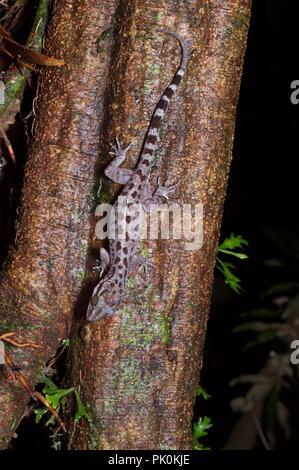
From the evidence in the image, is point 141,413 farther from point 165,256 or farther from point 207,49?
point 207,49

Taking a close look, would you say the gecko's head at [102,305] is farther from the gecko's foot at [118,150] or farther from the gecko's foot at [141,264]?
the gecko's foot at [118,150]

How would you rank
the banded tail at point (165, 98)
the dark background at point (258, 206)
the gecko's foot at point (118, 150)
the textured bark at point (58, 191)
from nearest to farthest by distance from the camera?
1. the banded tail at point (165, 98)
2. the gecko's foot at point (118, 150)
3. the textured bark at point (58, 191)
4. the dark background at point (258, 206)

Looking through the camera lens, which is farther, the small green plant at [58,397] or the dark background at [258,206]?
the dark background at [258,206]

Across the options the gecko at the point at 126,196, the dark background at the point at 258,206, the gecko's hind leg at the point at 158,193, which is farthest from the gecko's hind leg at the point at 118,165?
the dark background at the point at 258,206

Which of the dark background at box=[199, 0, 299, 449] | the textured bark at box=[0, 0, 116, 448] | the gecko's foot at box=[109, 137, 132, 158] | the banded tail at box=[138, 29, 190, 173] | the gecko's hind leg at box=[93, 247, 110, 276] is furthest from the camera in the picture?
the dark background at box=[199, 0, 299, 449]

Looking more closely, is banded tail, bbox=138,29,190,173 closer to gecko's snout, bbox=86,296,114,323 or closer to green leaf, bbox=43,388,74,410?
gecko's snout, bbox=86,296,114,323

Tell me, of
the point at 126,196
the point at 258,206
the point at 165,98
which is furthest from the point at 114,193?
the point at 258,206

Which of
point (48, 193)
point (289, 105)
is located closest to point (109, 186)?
point (48, 193)

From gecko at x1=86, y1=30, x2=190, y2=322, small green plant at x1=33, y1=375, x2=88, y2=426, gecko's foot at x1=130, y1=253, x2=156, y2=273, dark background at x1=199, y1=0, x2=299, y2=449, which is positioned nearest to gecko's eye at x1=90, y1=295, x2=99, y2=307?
gecko at x1=86, y1=30, x2=190, y2=322

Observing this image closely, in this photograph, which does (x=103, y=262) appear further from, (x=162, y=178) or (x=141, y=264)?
(x=162, y=178)
